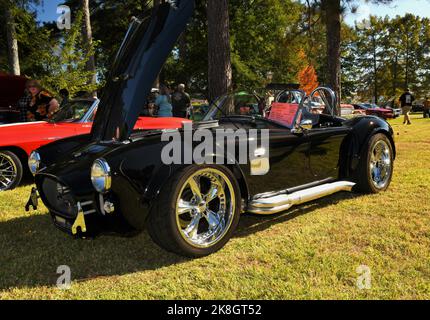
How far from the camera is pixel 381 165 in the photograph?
5.19 m

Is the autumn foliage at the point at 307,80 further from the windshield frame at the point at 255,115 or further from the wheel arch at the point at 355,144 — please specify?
the windshield frame at the point at 255,115

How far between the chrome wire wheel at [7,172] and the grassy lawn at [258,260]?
5.45 feet

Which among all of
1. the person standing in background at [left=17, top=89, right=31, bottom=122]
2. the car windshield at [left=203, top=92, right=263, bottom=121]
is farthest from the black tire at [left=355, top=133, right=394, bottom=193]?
the person standing in background at [left=17, top=89, right=31, bottom=122]

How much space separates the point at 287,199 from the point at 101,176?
1.79 meters

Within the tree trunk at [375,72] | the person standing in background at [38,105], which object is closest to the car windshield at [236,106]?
the person standing in background at [38,105]

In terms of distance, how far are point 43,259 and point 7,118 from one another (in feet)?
21.8

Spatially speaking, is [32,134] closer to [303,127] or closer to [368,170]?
[303,127]

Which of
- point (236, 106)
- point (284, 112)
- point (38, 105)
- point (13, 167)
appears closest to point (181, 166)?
point (236, 106)

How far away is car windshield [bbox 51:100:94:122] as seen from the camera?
21.5 ft

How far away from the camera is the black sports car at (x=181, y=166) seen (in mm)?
2965

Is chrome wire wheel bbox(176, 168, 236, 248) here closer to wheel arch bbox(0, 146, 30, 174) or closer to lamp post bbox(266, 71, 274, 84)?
wheel arch bbox(0, 146, 30, 174)

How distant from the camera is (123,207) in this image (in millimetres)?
2947

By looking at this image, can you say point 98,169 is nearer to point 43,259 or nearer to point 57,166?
point 57,166

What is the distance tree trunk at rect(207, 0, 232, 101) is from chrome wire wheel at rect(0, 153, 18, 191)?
4.24m
